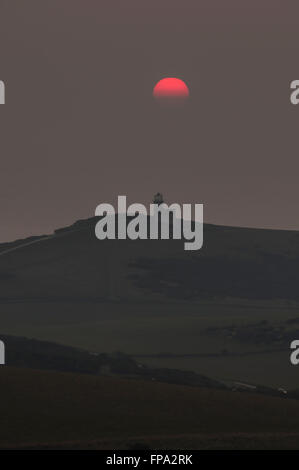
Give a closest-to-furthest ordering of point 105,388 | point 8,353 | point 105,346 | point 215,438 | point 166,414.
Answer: point 215,438, point 166,414, point 105,388, point 8,353, point 105,346

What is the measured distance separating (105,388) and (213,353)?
324 feet

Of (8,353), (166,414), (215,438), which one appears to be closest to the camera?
(215,438)

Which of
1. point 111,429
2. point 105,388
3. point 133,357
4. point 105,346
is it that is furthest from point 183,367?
point 111,429

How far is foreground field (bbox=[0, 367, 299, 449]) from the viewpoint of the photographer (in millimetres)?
73125

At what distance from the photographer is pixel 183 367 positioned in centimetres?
17138

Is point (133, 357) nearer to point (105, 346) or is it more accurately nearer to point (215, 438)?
point (105, 346)

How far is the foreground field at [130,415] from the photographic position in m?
73.1

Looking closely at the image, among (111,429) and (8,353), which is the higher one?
(8,353)

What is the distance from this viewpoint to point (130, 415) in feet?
273
